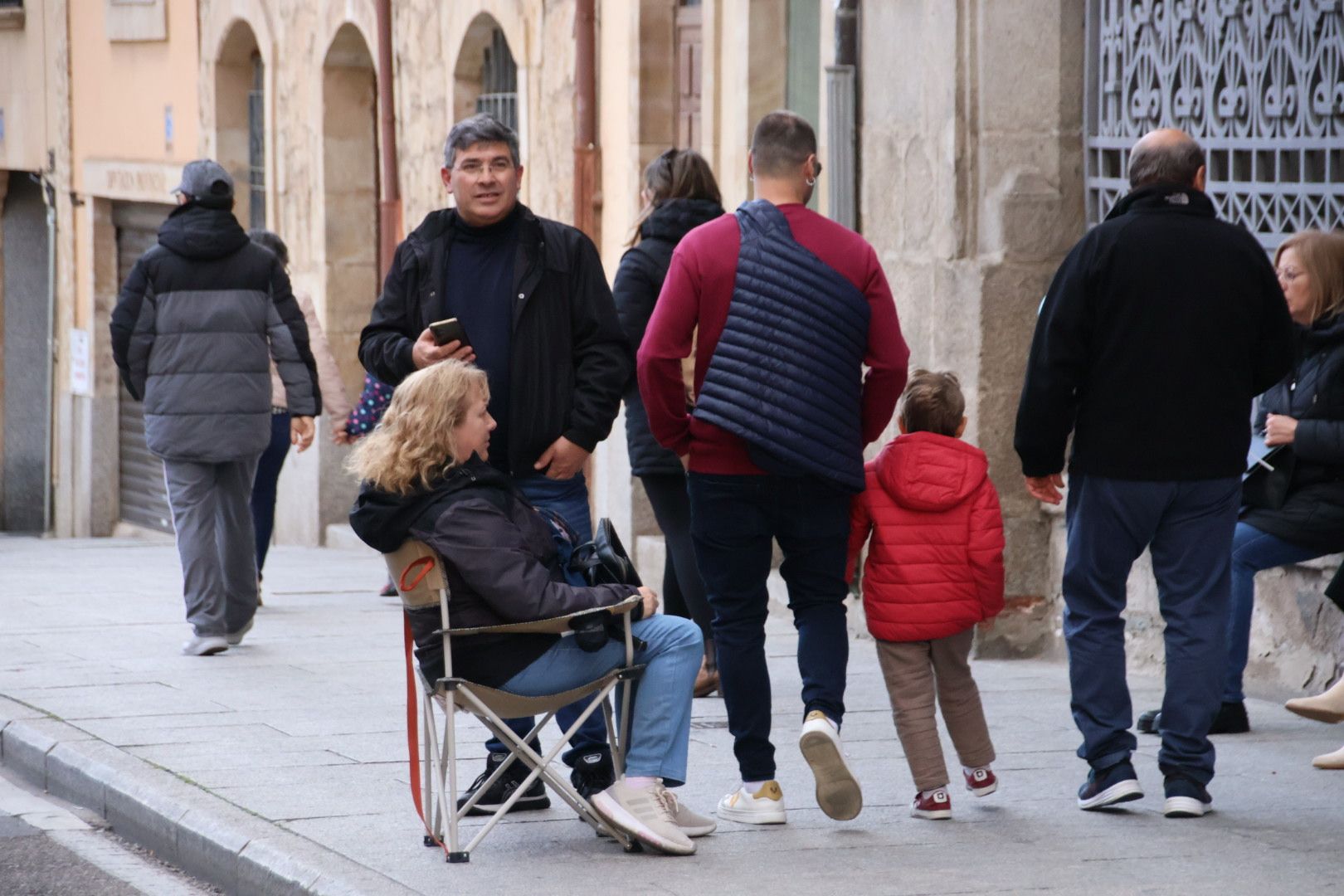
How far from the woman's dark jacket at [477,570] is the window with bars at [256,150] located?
13.5 metres

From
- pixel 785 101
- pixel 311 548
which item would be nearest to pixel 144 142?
pixel 311 548

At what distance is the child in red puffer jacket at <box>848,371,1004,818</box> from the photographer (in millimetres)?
5754

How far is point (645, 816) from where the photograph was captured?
5.45 meters

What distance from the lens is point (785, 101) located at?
36.4 feet

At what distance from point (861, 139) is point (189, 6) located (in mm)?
11201

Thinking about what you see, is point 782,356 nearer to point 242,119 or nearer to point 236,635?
point 236,635

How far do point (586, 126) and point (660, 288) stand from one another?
5210 millimetres

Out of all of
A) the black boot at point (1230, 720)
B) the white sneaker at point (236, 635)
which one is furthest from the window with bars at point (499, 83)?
the black boot at point (1230, 720)

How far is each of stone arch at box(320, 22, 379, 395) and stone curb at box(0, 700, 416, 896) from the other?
8918mm

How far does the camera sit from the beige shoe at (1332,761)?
21.1ft

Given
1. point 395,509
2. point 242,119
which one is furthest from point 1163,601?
point 242,119

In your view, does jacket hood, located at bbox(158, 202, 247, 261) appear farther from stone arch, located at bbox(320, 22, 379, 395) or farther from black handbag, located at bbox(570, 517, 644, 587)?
stone arch, located at bbox(320, 22, 379, 395)

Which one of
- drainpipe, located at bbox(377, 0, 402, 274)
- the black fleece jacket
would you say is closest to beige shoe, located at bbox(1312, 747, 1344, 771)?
the black fleece jacket

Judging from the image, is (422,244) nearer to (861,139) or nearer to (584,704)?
(584,704)
